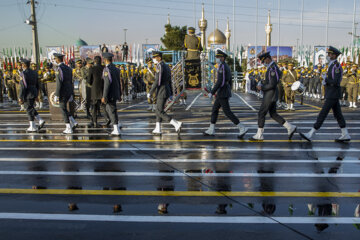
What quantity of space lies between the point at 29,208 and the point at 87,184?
1089 mm

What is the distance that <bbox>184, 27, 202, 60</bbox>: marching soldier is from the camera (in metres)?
15.9

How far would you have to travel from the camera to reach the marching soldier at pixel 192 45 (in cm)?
1587

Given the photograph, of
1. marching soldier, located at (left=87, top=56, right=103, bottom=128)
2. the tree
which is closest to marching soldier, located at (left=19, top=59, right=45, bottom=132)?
marching soldier, located at (left=87, top=56, right=103, bottom=128)

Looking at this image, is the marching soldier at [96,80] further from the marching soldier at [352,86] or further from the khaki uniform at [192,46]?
the marching soldier at [352,86]

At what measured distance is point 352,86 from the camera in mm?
18547

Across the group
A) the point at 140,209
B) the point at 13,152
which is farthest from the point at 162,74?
the point at 140,209

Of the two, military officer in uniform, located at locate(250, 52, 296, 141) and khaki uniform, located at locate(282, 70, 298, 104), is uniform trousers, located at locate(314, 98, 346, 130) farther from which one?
khaki uniform, located at locate(282, 70, 298, 104)

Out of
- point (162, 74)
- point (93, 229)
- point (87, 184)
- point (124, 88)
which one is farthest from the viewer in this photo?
point (124, 88)

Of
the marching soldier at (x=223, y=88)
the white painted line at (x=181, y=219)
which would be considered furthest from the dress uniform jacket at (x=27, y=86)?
the white painted line at (x=181, y=219)

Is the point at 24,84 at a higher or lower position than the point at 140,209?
higher

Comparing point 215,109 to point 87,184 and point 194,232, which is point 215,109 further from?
point 194,232

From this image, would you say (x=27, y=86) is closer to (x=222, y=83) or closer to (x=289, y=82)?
(x=222, y=83)

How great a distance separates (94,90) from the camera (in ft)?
36.2

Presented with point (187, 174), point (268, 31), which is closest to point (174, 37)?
point (187, 174)
